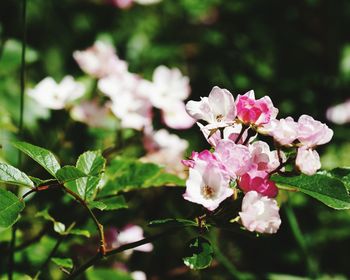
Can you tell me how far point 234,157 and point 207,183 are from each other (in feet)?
0.16

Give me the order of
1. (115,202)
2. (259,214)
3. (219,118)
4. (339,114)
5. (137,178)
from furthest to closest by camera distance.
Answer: (339,114), (137,178), (115,202), (219,118), (259,214)

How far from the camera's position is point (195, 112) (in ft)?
2.45

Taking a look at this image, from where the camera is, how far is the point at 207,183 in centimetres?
66

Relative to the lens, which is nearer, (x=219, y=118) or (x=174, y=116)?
(x=219, y=118)

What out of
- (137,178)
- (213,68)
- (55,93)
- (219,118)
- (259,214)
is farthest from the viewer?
(213,68)

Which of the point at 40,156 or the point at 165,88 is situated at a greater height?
the point at 165,88

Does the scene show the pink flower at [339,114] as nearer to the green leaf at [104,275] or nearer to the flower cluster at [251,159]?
the green leaf at [104,275]

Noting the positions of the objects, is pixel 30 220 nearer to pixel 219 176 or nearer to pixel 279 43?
pixel 219 176

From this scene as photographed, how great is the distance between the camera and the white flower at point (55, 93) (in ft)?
4.13

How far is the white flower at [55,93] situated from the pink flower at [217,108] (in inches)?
23.2

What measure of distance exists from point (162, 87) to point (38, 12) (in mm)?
1228

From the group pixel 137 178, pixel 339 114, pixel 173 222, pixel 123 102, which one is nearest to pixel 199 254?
pixel 173 222

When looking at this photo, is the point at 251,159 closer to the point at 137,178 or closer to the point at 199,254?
the point at 199,254

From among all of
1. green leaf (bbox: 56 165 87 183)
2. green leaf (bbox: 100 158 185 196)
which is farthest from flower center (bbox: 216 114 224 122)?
green leaf (bbox: 100 158 185 196)
